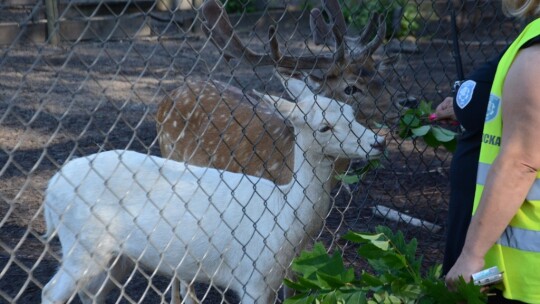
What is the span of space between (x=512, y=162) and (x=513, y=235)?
0.91 ft

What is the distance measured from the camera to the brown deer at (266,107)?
4.75 m

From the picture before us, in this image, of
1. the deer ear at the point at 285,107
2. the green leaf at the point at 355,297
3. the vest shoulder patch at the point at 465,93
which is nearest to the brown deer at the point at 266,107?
the deer ear at the point at 285,107

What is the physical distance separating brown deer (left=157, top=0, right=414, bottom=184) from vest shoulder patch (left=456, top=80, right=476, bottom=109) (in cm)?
202

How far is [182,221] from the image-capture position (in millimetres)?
3699

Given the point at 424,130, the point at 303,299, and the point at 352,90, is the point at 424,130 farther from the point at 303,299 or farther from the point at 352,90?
the point at 352,90

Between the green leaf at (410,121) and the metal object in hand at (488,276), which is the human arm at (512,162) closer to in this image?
the metal object in hand at (488,276)

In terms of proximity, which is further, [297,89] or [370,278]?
[297,89]

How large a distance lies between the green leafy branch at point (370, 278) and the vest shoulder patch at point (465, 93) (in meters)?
0.56

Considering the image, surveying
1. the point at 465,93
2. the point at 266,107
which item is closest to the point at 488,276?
the point at 465,93

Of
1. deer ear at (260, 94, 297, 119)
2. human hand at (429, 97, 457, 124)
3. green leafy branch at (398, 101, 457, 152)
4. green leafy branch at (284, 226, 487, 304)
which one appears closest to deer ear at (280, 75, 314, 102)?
deer ear at (260, 94, 297, 119)

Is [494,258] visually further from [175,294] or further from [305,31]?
[305,31]

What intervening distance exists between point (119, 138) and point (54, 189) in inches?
141

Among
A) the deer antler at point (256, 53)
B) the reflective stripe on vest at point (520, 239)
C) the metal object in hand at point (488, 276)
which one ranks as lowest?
the deer antler at point (256, 53)

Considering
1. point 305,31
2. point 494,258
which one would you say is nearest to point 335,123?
point 494,258
